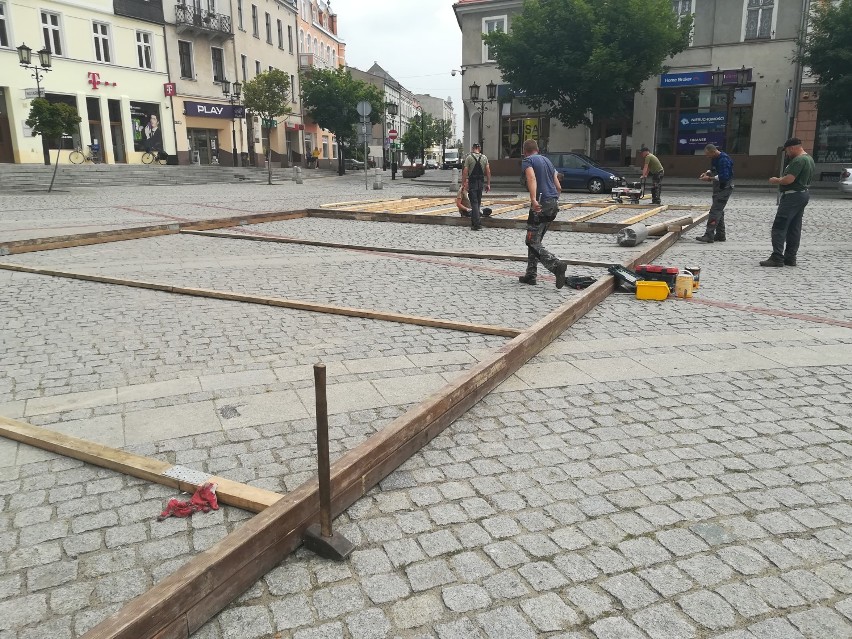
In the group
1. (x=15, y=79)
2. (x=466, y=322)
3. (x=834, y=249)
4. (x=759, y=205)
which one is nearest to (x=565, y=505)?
(x=466, y=322)

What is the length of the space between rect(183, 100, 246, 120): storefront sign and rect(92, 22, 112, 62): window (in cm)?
530

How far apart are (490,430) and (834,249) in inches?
400

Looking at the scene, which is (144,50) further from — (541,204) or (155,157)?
(541,204)

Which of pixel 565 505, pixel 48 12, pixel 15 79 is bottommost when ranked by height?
pixel 565 505

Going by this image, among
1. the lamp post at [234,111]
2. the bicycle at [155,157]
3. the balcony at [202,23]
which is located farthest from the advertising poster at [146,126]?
the balcony at [202,23]

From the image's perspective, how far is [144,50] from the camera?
36938 mm

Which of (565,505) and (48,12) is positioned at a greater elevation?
(48,12)

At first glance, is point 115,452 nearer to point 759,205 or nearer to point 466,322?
point 466,322

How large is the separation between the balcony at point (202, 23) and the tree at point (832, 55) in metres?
32.2

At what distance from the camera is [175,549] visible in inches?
105

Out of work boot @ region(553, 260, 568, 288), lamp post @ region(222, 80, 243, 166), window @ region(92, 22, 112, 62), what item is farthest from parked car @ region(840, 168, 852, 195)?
window @ region(92, 22, 112, 62)

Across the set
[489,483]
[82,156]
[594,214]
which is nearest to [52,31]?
[82,156]

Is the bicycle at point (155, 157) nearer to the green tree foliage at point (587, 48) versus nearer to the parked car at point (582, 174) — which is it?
the green tree foliage at point (587, 48)

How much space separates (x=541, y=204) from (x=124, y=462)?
559 centimetres
